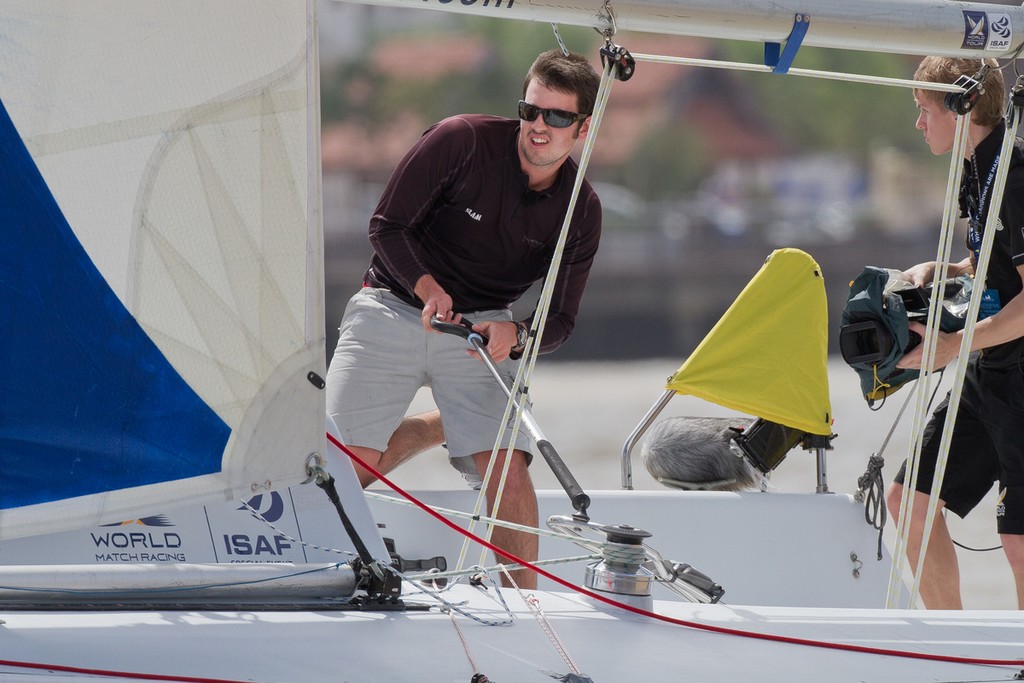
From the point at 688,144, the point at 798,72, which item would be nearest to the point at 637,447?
the point at 798,72

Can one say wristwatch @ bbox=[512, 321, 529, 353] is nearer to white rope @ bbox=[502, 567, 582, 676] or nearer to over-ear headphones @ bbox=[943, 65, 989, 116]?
white rope @ bbox=[502, 567, 582, 676]

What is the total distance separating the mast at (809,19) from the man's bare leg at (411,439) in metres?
1.12

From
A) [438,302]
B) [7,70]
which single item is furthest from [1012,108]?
[7,70]

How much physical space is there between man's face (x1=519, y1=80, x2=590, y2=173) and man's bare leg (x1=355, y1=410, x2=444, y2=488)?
2.43 feet

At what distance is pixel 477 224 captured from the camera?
9.12 ft

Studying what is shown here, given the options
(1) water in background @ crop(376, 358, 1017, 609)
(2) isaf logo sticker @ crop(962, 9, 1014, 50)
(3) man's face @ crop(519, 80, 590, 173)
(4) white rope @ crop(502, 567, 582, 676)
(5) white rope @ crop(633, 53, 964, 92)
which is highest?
(2) isaf logo sticker @ crop(962, 9, 1014, 50)

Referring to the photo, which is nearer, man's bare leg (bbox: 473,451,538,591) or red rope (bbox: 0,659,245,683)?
red rope (bbox: 0,659,245,683)

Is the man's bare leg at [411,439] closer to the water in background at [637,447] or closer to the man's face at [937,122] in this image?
the water in background at [637,447]

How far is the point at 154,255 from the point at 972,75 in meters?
1.63

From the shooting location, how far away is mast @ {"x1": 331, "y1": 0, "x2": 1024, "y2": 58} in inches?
85.0

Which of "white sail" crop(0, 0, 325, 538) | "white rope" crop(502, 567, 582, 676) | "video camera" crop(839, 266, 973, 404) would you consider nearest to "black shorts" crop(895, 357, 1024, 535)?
"video camera" crop(839, 266, 973, 404)

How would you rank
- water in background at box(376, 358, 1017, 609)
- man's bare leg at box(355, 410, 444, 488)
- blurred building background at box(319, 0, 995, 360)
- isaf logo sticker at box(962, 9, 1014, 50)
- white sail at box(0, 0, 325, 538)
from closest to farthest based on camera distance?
white sail at box(0, 0, 325, 538) → isaf logo sticker at box(962, 9, 1014, 50) → man's bare leg at box(355, 410, 444, 488) → water in background at box(376, 358, 1017, 609) → blurred building background at box(319, 0, 995, 360)

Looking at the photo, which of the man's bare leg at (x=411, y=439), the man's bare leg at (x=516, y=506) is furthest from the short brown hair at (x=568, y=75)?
the man's bare leg at (x=411, y=439)

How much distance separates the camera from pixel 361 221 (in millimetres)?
23375
